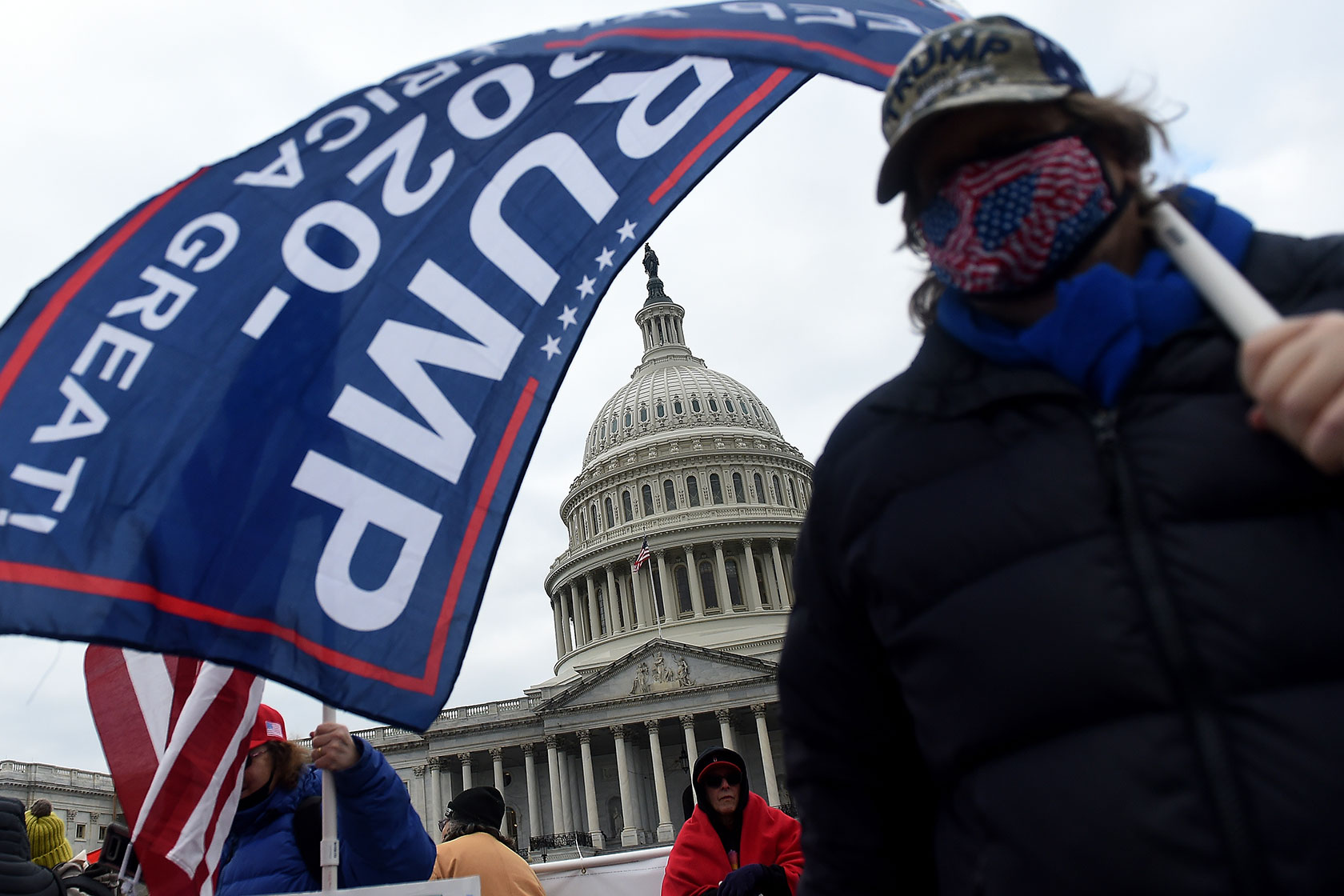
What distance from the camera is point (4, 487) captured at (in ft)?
9.43

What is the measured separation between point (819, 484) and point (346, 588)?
2.07 metres

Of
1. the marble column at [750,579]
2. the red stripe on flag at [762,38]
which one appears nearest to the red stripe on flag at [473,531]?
the red stripe on flag at [762,38]

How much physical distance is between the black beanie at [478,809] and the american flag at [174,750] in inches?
88.7

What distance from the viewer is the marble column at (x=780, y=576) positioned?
210 ft

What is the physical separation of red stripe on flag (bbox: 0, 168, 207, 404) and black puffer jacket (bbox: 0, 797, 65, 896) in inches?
121

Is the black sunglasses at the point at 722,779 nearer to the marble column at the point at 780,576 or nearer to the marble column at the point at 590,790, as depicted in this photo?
the marble column at the point at 590,790

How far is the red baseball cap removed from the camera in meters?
4.42

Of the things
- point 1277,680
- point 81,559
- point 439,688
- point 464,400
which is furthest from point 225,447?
point 1277,680

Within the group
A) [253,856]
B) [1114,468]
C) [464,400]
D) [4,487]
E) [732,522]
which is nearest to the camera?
[1114,468]

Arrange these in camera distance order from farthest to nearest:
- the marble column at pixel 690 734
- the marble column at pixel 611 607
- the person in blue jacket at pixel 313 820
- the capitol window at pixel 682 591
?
the marble column at pixel 611 607 → the capitol window at pixel 682 591 → the marble column at pixel 690 734 → the person in blue jacket at pixel 313 820

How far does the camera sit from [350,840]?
3906mm

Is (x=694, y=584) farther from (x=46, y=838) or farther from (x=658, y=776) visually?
(x=46, y=838)

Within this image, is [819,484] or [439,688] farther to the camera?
[439,688]

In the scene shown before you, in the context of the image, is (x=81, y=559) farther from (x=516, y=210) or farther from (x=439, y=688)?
(x=516, y=210)
